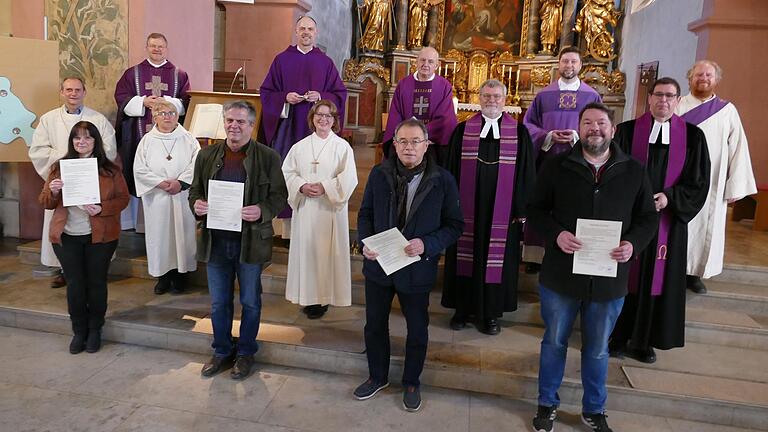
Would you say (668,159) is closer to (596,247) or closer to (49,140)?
(596,247)

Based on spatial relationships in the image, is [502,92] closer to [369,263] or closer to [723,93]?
[369,263]

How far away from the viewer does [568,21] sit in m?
12.4

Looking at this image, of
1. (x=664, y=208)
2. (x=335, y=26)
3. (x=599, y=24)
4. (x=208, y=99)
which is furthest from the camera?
(x=599, y=24)

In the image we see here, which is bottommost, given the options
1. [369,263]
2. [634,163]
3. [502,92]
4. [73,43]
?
[369,263]

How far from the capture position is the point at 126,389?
11.4ft

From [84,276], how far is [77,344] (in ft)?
1.57

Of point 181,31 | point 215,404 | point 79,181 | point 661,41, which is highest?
point 661,41

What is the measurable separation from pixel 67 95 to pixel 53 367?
211cm

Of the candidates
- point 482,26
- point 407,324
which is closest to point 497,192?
point 407,324

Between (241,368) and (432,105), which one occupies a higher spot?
(432,105)

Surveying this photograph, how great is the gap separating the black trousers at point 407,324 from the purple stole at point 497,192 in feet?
3.13

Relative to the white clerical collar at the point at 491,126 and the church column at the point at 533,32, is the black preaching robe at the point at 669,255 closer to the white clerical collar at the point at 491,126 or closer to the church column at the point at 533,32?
the white clerical collar at the point at 491,126

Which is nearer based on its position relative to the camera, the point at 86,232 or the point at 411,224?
the point at 411,224

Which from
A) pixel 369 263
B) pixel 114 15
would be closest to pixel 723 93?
pixel 369 263
